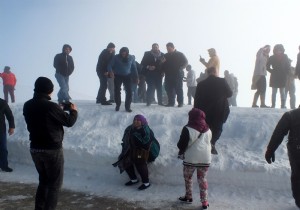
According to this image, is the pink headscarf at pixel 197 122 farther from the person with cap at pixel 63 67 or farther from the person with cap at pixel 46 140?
the person with cap at pixel 63 67

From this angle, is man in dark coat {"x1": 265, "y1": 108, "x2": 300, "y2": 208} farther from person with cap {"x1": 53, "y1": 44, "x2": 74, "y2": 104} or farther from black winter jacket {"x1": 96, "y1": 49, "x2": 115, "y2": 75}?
person with cap {"x1": 53, "y1": 44, "x2": 74, "y2": 104}

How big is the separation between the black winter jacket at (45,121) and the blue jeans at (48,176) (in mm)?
117

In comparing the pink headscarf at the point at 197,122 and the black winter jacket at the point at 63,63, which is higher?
the black winter jacket at the point at 63,63

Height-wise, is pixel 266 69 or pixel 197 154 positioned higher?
pixel 266 69

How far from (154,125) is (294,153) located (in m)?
5.17

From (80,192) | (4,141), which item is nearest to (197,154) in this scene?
(80,192)

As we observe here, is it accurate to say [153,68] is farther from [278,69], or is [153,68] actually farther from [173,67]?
[278,69]

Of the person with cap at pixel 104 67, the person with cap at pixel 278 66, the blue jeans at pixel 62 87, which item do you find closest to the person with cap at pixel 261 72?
the person with cap at pixel 278 66

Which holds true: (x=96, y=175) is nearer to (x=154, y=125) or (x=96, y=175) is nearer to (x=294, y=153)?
(x=154, y=125)

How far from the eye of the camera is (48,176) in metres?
5.01

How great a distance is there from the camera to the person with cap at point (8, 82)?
53.0 feet

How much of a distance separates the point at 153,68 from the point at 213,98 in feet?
13.3

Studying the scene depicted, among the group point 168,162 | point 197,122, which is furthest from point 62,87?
point 197,122

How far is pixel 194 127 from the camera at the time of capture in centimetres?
638
